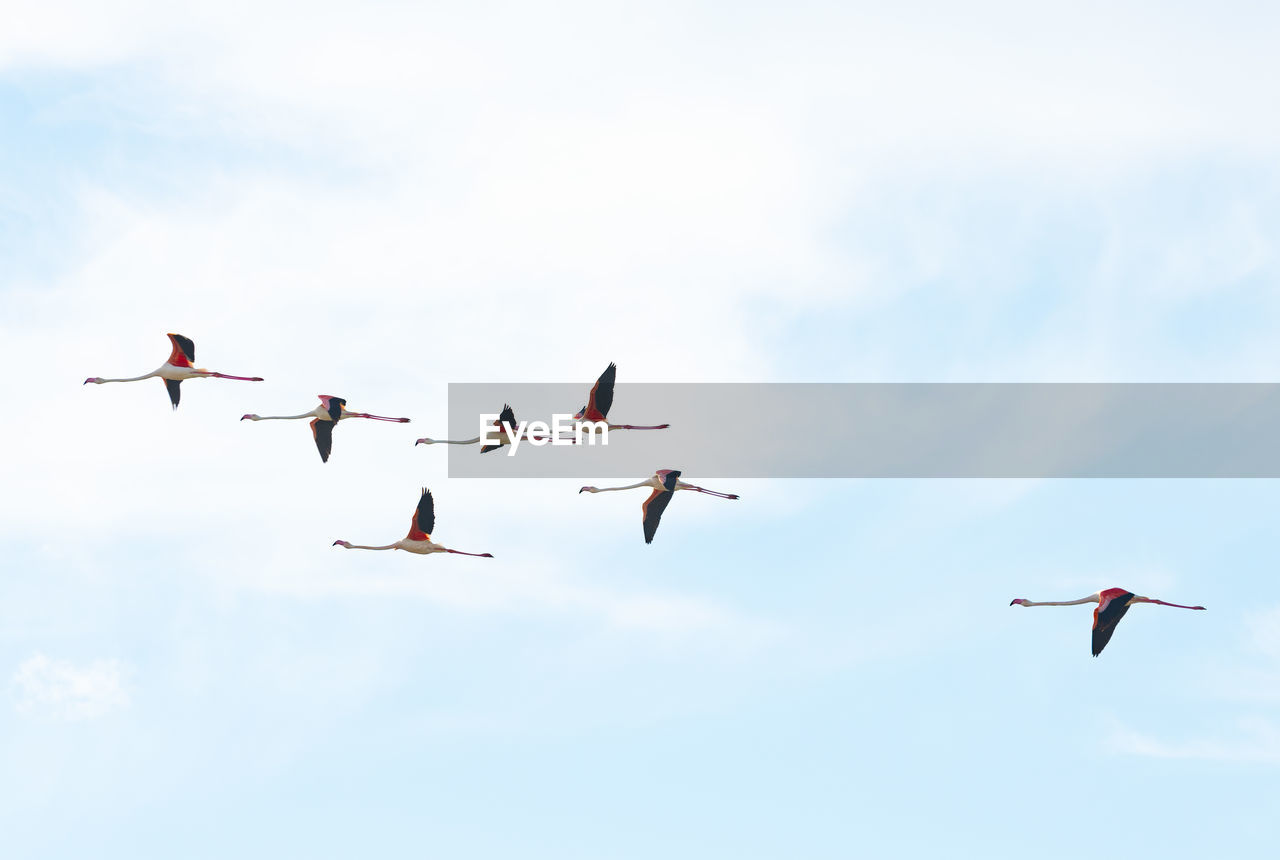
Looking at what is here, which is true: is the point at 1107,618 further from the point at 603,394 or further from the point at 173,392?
the point at 173,392

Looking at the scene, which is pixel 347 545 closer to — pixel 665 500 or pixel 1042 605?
pixel 665 500

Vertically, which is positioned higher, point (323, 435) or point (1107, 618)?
point (323, 435)

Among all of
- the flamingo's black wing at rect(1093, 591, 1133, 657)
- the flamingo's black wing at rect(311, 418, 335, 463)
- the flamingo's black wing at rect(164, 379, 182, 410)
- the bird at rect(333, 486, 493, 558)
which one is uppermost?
the flamingo's black wing at rect(164, 379, 182, 410)

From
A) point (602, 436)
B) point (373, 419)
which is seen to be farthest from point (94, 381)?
point (602, 436)

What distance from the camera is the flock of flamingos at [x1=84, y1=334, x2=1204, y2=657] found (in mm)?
55406

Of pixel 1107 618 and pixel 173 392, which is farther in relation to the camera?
pixel 173 392

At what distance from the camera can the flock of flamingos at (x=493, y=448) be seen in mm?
55406

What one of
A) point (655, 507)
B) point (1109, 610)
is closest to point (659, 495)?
point (655, 507)

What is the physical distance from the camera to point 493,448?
2586 inches

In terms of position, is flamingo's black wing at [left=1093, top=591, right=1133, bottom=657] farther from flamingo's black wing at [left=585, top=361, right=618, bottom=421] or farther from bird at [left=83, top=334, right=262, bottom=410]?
bird at [left=83, top=334, right=262, bottom=410]

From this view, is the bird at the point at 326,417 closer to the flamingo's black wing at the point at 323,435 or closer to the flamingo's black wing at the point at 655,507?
the flamingo's black wing at the point at 323,435

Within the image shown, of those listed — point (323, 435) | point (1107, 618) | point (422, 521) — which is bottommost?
point (1107, 618)

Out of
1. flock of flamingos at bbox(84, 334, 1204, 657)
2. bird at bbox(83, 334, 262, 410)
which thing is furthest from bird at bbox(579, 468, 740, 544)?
bird at bbox(83, 334, 262, 410)

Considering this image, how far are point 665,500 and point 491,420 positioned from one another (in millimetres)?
8251
